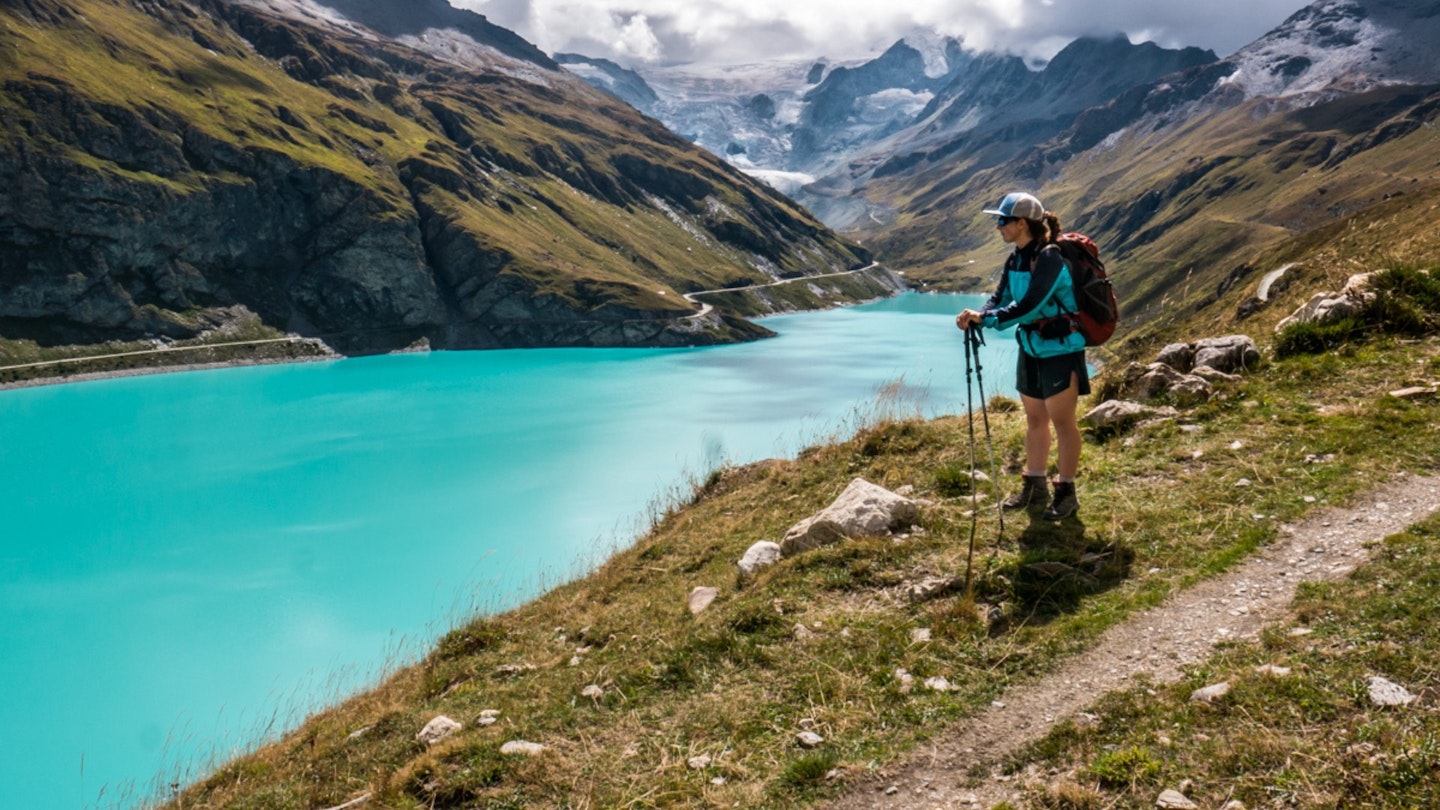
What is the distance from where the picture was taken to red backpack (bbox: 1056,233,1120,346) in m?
8.27

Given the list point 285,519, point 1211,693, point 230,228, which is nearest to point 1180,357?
point 1211,693

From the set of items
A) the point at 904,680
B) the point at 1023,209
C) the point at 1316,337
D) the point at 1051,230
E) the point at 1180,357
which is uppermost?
the point at 1023,209

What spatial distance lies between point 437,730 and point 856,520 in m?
4.91

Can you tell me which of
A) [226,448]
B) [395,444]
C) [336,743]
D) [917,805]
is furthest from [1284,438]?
[226,448]

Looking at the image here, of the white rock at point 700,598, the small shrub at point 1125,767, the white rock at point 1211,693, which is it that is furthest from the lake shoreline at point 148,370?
the white rock at point 1211,693

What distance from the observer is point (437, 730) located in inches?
284

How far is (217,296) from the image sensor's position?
141 meters

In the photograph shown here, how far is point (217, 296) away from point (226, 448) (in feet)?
285

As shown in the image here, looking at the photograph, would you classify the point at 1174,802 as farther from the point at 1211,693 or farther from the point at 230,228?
the point at 230,228

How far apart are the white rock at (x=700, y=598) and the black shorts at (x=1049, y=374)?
412 cm

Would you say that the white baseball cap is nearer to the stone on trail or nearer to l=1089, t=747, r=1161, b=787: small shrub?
the stone on trail

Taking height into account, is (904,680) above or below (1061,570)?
below

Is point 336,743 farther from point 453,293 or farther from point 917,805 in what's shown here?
point 453,293

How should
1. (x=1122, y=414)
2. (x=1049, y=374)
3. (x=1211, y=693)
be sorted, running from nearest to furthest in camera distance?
(x=1211, y=693)
(x=1049, y=374)
(x=1122, y=414)
